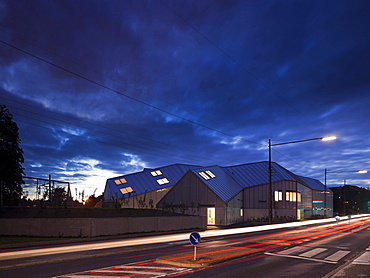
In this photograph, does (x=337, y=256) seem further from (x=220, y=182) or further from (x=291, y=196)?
(x=291, y=196)

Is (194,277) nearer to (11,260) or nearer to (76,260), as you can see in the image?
(76,260)

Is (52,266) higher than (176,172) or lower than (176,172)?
lower

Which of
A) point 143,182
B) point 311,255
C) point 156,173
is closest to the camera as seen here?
point 311,255

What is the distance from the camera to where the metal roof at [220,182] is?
2088 inches

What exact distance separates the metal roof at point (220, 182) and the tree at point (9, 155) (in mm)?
26708

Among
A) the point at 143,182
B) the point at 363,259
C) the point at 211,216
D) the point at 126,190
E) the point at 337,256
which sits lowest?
the point at 211,216

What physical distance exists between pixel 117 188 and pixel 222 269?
5551 cm

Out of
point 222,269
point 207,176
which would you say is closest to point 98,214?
point 222,269

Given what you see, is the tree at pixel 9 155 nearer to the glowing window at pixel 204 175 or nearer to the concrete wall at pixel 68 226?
the concrete wall at pixel 68 226

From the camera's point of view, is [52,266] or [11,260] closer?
[52,266]

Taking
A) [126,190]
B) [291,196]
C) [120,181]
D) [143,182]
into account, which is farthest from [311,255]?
[120,181]

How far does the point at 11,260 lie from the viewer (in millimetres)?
14781

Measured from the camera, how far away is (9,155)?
133 ft

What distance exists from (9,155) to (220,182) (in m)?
32.3
